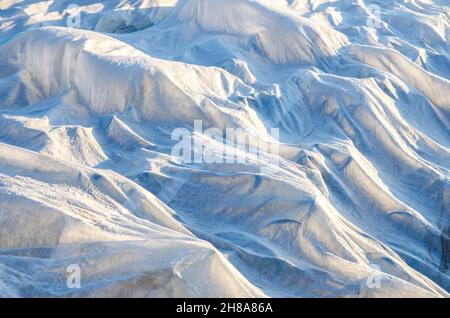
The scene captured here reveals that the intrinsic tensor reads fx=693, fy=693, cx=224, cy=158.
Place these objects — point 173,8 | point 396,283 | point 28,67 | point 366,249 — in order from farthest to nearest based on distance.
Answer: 1. point 173,8
2. point 28,67
3. point 366,249
4. point 396,283

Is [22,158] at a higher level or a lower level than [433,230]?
higher

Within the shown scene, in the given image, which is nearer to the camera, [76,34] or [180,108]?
[180,108]

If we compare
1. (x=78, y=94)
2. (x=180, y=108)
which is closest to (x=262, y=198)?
(x=180, y=108)

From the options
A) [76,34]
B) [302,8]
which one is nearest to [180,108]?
[76,34]

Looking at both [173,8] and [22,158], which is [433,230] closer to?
[22,158]

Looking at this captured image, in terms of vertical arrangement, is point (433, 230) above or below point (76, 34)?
below
